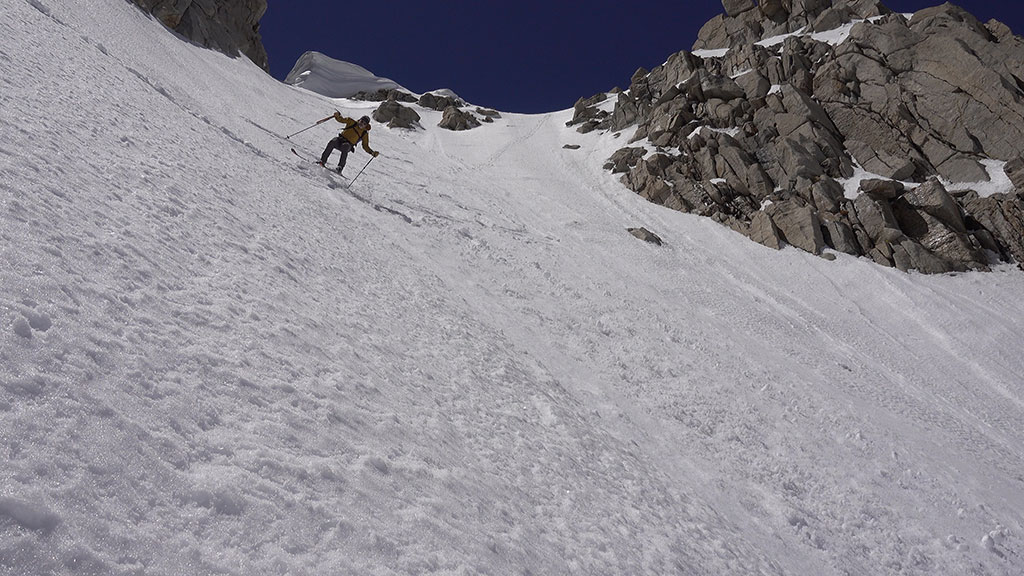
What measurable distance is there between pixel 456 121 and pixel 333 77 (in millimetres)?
67489

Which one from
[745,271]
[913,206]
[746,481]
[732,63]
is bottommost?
[746,481]

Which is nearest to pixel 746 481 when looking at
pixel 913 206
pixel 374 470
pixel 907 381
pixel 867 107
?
pixel 374 470

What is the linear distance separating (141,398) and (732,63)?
48.4 meters

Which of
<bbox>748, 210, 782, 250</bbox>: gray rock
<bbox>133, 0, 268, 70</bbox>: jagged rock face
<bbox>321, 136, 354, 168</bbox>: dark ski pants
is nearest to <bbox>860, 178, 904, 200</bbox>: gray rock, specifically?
<bbox>748, 210, 782, 250</bbox>: gray rock

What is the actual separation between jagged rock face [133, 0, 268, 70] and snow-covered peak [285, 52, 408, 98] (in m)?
32.4

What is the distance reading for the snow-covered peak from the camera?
101 metres

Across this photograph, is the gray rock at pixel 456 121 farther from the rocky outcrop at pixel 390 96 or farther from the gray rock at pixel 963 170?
the gray rock at pixel 963 170

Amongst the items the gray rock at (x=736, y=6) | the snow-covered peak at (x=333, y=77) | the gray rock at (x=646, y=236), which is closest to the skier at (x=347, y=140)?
the gray rock at (x=646, y=236)

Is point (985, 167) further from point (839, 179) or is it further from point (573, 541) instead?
point (573, 541)

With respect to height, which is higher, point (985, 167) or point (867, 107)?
point (867, 107)

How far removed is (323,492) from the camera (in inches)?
142

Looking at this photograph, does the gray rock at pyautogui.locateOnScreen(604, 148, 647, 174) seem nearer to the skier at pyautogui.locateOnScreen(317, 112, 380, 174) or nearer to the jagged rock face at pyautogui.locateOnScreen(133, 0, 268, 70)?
the skier at pyautogui.locateOnScreen(317, 112, 380, 174)

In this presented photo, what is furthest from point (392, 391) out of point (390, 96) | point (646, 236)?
point (390, 96)

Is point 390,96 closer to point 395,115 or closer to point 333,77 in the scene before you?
point 395,115
